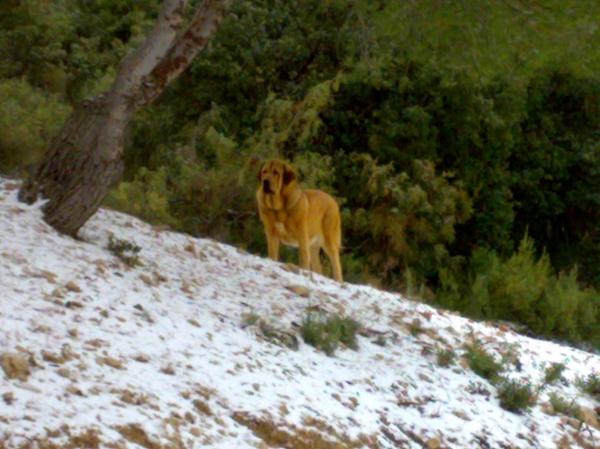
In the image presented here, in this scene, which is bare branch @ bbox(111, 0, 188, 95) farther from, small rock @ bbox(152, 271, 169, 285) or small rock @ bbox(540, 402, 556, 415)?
small rock @ bbox(540, 402, 556, 415)

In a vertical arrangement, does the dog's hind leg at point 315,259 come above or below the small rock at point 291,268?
below

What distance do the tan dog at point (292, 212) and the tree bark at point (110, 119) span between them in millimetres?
2938

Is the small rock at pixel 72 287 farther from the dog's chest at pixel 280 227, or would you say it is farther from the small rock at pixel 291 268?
the dog's chest at pixel 280 227

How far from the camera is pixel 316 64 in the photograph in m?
19.6

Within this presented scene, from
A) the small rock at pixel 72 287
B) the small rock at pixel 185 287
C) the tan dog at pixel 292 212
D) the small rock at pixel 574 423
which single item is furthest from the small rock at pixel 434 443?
the tan dog at pixel 292 212

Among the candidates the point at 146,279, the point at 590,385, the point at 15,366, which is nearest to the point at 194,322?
the point at 146,279

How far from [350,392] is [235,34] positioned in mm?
13409

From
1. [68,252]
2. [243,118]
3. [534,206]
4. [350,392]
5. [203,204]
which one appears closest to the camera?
[350,392]

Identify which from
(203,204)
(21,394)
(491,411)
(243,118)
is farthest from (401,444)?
(243,118)

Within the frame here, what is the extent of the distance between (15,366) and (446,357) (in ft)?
13.2

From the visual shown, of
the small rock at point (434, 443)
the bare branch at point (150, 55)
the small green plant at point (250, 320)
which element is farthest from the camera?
the bare branch at point (150, 55)

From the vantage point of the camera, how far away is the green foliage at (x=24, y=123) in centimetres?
1312

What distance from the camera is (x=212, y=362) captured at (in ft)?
22.0

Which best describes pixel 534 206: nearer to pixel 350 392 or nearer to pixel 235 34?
pixel 235 34
